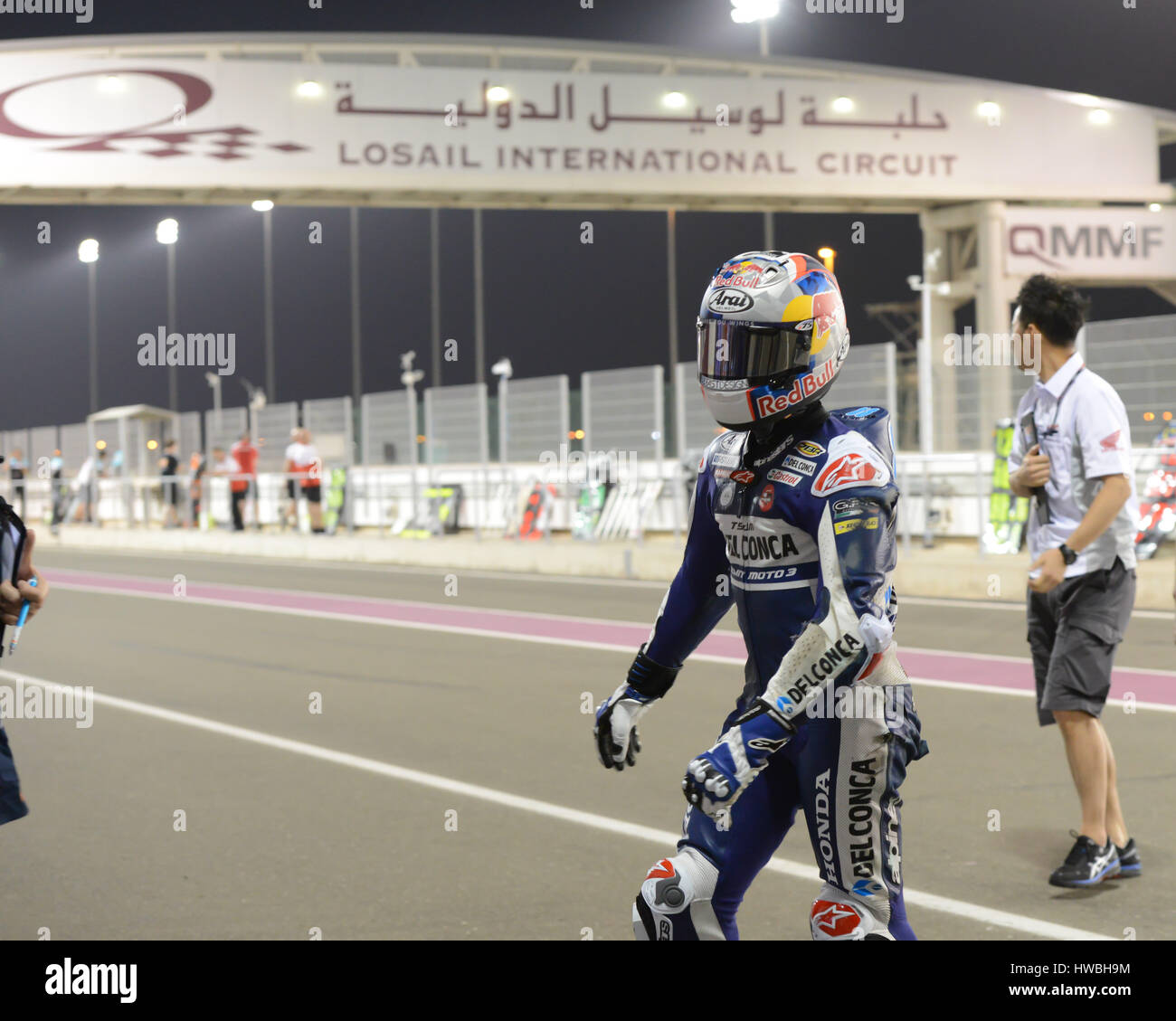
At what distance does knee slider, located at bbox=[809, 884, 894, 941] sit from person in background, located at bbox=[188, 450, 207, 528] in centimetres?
2730

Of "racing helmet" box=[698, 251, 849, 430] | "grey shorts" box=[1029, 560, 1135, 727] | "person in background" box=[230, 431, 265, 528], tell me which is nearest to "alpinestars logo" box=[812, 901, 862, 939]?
"racing helmet" box=[698, 251, 849, 430]

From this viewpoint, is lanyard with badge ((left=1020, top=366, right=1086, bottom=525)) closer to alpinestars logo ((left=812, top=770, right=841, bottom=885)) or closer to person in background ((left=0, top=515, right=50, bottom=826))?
alpinestars logo ((left=812, top=770, right=841, bottom=885))

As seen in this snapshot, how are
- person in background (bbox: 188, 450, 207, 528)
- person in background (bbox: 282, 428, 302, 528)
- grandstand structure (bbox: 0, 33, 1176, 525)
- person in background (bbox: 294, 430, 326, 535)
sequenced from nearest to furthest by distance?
grandstand structure (bbox: 0, 33, 1176, 525) → person in background (bbox: 294, 430, 326, 535) → person in background (bbox: 282, 428, 302, 528) → person in background (bbox: 188, 450, 207, 528)

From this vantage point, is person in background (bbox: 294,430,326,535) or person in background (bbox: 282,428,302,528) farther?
person in background (bbox: 282,428,302,528)

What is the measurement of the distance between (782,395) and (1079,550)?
2387 mm

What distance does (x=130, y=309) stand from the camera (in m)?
54.4

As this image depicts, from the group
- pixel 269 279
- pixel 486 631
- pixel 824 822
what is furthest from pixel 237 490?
pixel 824 822

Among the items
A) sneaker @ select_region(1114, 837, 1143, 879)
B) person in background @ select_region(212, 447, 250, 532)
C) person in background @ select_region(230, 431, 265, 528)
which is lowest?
sneaker @ select_region(1114, 837, 1143, 879)

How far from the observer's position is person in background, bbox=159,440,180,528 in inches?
1209

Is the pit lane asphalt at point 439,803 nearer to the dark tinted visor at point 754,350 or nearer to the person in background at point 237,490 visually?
the dark tinted visor at point 754,350

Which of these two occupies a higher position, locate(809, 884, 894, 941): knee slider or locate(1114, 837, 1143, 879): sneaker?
locate(809, 884, 894, 941): knee slider

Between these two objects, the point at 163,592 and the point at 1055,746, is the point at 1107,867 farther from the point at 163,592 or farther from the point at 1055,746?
the point at 163,592

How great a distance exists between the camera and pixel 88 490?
34.6 meters
